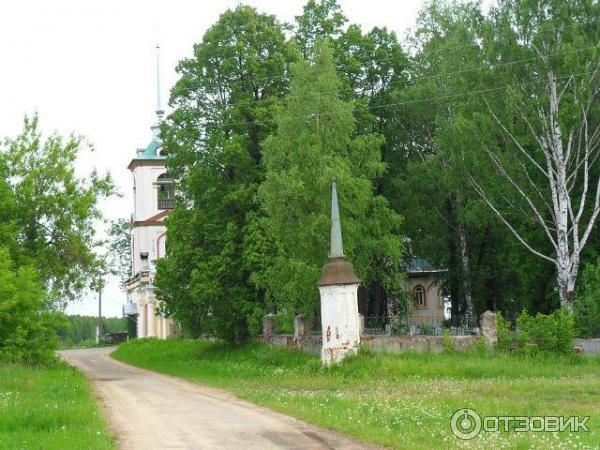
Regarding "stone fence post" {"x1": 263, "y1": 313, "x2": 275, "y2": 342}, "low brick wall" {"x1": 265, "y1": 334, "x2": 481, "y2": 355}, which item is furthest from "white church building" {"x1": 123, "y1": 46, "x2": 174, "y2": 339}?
"low brick wall" {"x1": 265, "y1": 334, "x2": 481, "y2": 355}

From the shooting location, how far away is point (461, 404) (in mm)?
16562

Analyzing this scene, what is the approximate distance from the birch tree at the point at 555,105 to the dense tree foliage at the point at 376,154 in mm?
69

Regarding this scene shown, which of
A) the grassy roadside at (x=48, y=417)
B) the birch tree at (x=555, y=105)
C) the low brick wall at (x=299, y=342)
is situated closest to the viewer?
the grassy roadside at (x=48, y=417)

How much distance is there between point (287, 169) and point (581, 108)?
1065cm

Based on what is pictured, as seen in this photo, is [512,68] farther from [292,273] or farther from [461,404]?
[461,404]

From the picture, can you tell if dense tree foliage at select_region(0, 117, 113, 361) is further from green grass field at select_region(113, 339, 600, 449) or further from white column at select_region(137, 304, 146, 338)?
white column at select_region(137, 304, 146, 338)

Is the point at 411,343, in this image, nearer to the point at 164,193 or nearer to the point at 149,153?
the point at 164,193

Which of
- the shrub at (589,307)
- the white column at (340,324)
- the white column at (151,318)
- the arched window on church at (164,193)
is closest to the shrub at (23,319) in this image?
the white column at (340,324)

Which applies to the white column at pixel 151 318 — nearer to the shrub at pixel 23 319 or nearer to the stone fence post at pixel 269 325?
the stone fence post at pixel 269 325

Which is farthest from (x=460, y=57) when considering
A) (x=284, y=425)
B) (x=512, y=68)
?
(x=284, y=425)

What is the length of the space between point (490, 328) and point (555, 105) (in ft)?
28.3

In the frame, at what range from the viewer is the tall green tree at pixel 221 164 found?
1403 inches

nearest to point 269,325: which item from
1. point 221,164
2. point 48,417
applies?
point 221,164

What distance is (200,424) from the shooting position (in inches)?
609
